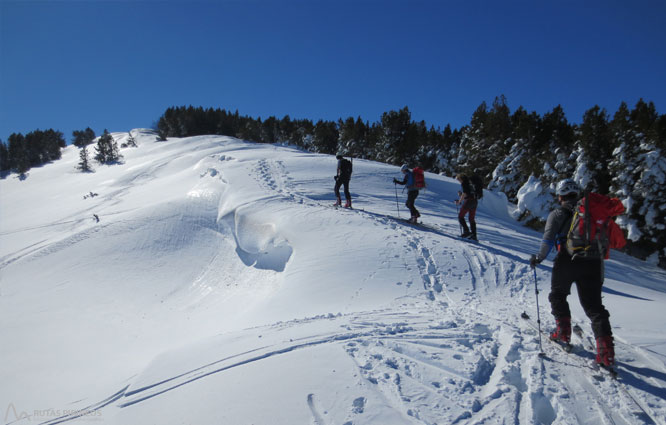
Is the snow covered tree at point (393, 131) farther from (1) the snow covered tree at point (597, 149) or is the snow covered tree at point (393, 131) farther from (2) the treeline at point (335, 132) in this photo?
(1) the snow covered tree at point (597, 149)

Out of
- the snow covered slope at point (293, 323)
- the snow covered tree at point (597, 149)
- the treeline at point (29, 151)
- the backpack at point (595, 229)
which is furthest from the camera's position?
the treeline at point (29, 151)

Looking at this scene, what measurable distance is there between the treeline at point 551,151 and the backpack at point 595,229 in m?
21.3

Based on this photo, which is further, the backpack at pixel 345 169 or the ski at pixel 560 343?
the backpack at pixel 345 169

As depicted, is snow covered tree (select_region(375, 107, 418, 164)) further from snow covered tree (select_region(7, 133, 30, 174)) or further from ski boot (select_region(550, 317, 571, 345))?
snow covered tree (select_region(7, 133, 30, 174))

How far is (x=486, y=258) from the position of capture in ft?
26.1

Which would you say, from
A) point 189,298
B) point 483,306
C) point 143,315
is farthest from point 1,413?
point 483,306

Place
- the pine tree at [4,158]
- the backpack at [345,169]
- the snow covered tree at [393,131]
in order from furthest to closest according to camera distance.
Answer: the pine tree at [4,158]
the snow covered tree at [393,131]
the backpack at [345,169]

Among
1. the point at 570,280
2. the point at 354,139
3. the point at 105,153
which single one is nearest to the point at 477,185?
the point at 570,280

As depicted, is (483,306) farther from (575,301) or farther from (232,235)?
(232,235)

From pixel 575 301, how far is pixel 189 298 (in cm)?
894

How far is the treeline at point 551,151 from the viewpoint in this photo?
2053cm

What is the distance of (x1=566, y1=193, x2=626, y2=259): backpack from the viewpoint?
3.79 metres

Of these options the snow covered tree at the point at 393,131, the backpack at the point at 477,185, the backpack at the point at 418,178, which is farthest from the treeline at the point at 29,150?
the backpack at the point at 477,185

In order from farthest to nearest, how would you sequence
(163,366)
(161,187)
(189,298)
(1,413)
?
(161,187)
(189,298)
(1,413)
(163,366)
